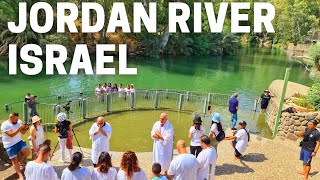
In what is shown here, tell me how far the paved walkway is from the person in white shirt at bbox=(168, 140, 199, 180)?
2.93m

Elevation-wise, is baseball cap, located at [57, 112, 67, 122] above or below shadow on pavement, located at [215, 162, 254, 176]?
above

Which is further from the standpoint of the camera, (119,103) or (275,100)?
(119,103)

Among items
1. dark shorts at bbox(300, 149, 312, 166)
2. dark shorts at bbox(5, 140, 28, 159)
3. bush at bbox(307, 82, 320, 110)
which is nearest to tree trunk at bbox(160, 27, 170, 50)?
bush at bbox(307, 82, 320, 110)

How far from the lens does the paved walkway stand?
9141 millimetres

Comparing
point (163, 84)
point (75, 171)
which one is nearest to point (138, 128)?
point (75, 171)

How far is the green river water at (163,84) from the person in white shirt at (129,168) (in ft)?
21.2

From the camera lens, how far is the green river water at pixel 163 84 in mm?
14039

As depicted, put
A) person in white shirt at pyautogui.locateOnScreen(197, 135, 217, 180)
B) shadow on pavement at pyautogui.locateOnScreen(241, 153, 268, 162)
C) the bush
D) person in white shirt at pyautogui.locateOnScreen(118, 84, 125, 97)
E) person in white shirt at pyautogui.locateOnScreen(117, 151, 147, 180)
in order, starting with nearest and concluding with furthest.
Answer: person in white shirt at pyautogui.locateOnScreen(117, 151, 147, 180)
person in white shirt at pyautogui.locateOnScreen(197, 135, 217, 180)
shadow on pavement at pyautogui.locateOnScreen(241, 153, 268, 162)
the bush
person in white shirt at pyautogui.locateOnScreen(118, 84, 125, 97)

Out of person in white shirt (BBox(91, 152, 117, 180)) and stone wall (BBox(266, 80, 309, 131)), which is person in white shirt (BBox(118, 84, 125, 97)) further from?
person in white shirt (BBox(91, 152, 117, 180))

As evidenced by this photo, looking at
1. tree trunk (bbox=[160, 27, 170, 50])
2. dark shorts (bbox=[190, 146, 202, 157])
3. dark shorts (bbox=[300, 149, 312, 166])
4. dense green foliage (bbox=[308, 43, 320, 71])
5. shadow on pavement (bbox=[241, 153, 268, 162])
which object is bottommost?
shadow on pavement (bbox=[241, 153, 268, 162])

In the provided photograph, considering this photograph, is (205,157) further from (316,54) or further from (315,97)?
(316,54)

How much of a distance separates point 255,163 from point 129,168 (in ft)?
18.7

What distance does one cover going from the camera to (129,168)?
553 centimetres

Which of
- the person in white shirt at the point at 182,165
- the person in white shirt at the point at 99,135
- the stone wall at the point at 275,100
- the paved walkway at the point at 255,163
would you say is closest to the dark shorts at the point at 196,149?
the paved walkway at the point at 255,163
